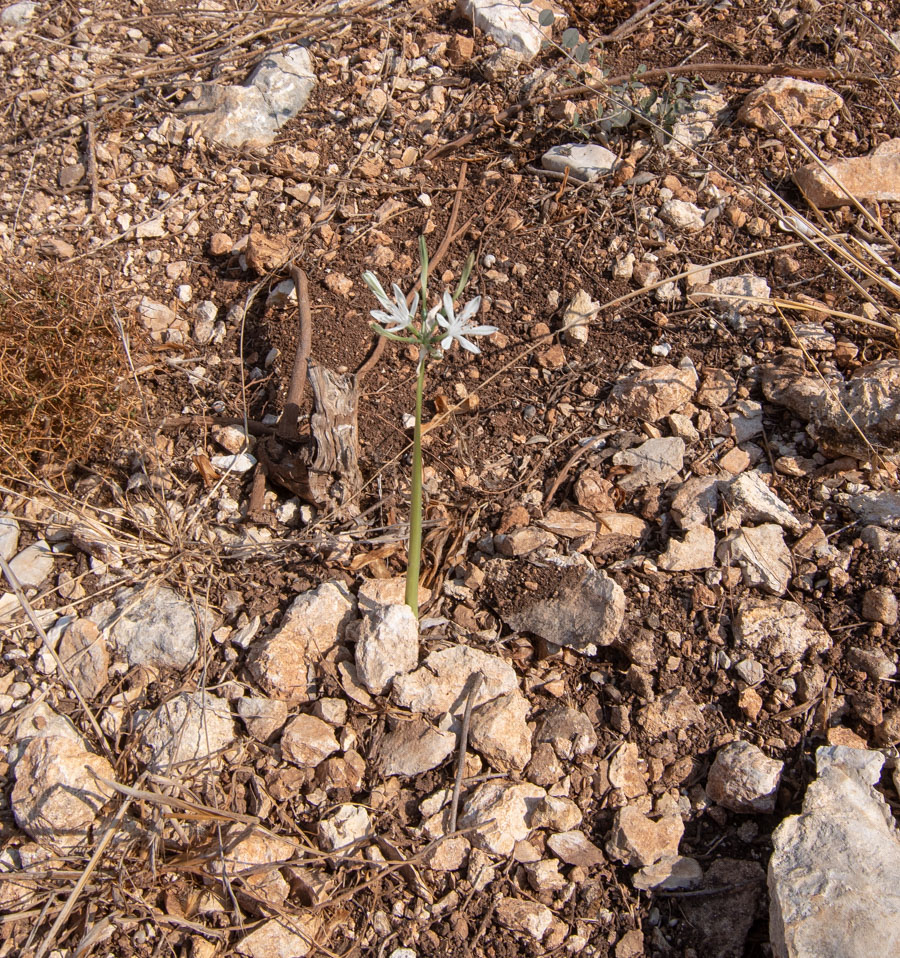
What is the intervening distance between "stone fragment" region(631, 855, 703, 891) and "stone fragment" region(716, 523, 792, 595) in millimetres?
738

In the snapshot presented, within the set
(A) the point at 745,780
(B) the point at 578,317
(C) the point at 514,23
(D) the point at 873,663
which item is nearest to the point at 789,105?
(C) the point at 514,23

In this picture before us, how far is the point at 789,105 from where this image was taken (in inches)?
121

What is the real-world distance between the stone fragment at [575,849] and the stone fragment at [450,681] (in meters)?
0.37

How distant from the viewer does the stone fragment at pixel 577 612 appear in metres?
2.05

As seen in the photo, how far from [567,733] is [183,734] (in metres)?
0.97

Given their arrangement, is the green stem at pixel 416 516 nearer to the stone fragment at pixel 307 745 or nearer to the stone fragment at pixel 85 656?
the stone fragment at pixel 307 745

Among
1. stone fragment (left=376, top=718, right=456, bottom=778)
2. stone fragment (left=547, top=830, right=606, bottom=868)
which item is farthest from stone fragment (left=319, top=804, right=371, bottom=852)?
stone fragment (left=547, top=830, right=606, bottom=868)

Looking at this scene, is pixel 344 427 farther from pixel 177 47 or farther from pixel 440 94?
pixel 177 47

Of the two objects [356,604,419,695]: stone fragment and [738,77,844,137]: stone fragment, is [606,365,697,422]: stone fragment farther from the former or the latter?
[738,77,844,137]: stone fragment

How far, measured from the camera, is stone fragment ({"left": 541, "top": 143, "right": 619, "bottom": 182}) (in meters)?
2.96

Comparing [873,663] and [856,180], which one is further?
[856,180]

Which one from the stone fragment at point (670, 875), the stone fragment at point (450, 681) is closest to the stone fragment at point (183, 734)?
the stone fragment at point (450, 681)

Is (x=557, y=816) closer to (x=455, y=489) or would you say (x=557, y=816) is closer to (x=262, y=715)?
(x=262, y=715)

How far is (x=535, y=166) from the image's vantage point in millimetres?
3072
